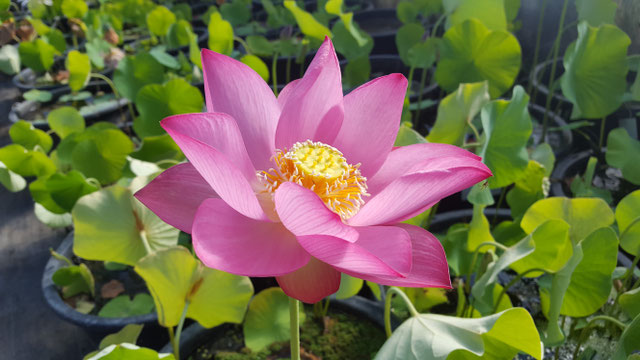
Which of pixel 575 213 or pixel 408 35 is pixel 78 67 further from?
pixel 575 213

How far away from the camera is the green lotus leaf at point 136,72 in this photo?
1.40 metres

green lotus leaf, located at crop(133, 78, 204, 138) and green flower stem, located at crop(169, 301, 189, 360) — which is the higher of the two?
green lotus leaf, located at crop(133, 78, 204, 138)

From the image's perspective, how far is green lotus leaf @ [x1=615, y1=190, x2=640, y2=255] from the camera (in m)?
0.74

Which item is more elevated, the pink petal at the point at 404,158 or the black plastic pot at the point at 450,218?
the pink petal at the point at 404,158

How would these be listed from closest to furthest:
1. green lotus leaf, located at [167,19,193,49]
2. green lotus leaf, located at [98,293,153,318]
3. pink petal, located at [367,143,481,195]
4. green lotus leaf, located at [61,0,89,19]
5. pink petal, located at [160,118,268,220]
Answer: pink petal, located at [160,118,268,220] < pink petal, located at [367,143,481,195] < green lotus leaf, located at [98,293,153,318] < green lotus leaf, located at [167,19,193,49] < green lotus leaf, located at [61,0,89,19]

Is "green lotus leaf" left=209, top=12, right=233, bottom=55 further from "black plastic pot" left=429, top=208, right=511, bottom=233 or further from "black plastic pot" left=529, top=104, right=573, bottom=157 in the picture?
"black plastic pot" left=529, top=104, right=573, bottom=157

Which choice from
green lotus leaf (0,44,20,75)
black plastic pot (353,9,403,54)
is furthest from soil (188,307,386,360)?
black plastic pot (353,9,403,54)

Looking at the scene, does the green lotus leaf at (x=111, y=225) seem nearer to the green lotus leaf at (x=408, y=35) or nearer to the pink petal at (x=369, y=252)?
the pink petal at (x=369, y=252)

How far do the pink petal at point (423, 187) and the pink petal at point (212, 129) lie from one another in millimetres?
127

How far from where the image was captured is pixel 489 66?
44.5 inches

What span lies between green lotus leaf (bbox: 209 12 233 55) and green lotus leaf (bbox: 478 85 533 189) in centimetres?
Result: 77

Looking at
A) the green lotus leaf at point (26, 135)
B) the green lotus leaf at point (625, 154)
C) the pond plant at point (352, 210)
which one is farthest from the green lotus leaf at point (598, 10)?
the green lotus leaf at point (26, 135)

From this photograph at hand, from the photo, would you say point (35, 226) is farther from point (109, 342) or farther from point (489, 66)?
point (489, 66)

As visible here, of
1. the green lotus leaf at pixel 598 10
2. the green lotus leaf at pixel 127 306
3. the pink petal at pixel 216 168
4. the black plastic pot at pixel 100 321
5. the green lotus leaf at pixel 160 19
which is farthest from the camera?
the green lotus leaf at pixel 160 19
